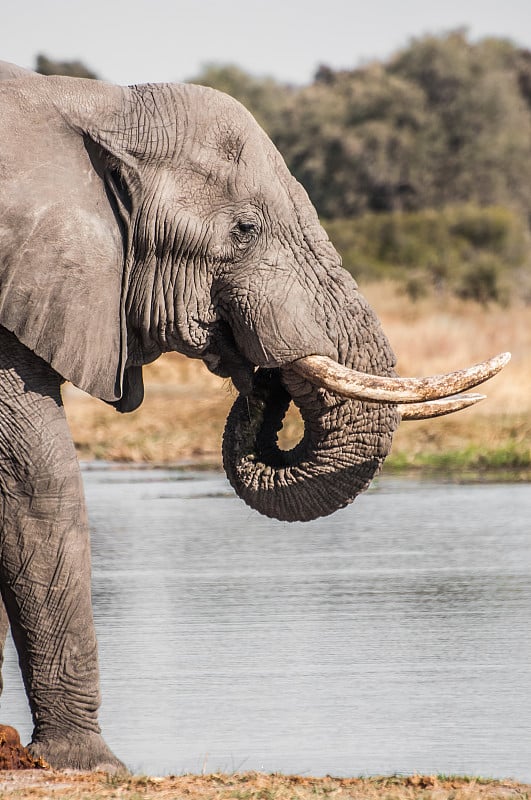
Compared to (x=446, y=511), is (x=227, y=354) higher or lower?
higher

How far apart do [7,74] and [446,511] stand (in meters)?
6.33

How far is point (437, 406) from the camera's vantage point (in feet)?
17.7

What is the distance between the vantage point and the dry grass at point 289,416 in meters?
15.2

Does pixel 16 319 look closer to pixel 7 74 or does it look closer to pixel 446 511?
pixel 7 74

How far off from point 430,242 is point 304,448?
37.5 metres

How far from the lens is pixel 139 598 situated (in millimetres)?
8039

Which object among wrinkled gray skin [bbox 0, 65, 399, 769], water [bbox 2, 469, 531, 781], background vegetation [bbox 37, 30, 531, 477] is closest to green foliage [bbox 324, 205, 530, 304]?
background vegetation [bbox 37, 30, 531, 477]

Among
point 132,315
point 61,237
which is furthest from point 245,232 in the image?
point 61,237

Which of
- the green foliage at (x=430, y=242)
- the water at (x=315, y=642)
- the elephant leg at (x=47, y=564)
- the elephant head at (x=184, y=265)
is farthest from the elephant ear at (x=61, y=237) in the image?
the green foliage at (x=430, y=242)

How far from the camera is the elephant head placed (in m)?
5.23

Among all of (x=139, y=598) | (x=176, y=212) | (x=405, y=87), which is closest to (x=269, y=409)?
(x=176, y=212)

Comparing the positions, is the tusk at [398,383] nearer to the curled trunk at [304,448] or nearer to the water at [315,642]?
the curled trunk at [304,448]

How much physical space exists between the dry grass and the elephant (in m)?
7.45

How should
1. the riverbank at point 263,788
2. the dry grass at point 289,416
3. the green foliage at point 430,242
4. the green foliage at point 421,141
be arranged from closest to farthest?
the riverbank at point 263,788
the dry grass at point 289,416
the green foliage at point 430,242
the green foliage at point 421,141
